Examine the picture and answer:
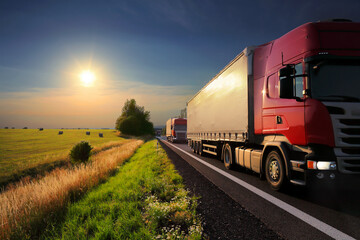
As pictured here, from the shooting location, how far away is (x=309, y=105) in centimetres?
434

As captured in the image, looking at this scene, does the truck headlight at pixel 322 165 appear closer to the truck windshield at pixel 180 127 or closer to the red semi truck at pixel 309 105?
the red semi truck at pixel 309 105

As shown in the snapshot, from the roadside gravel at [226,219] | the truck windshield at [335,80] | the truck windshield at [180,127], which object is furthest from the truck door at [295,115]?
the truck windshield at [180,127]

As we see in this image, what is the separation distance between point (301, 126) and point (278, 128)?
2.64ft

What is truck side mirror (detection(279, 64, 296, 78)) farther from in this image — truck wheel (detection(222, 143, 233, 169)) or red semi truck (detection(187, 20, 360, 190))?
truck wheel (detection(222, 143, 233, 169))

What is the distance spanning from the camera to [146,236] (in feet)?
9.38

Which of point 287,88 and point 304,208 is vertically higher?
point 287,88

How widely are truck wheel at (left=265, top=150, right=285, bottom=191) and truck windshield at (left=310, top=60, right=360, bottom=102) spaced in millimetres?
1706

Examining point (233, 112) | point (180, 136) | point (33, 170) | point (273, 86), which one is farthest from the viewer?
point (180, 136)

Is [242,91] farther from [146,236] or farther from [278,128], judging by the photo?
[146,236]

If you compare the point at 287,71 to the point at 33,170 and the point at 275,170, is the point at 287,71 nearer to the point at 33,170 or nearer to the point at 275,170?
the point at 275,170

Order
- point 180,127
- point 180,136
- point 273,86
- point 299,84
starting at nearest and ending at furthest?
point 299,84
point 273,86
point 180,127
point 180,136

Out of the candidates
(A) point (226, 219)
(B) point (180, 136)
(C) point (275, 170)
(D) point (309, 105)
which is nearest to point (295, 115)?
(D) point (309, 105)

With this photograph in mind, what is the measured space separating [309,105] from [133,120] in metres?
67.4

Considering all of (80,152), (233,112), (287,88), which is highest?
(287,88)
